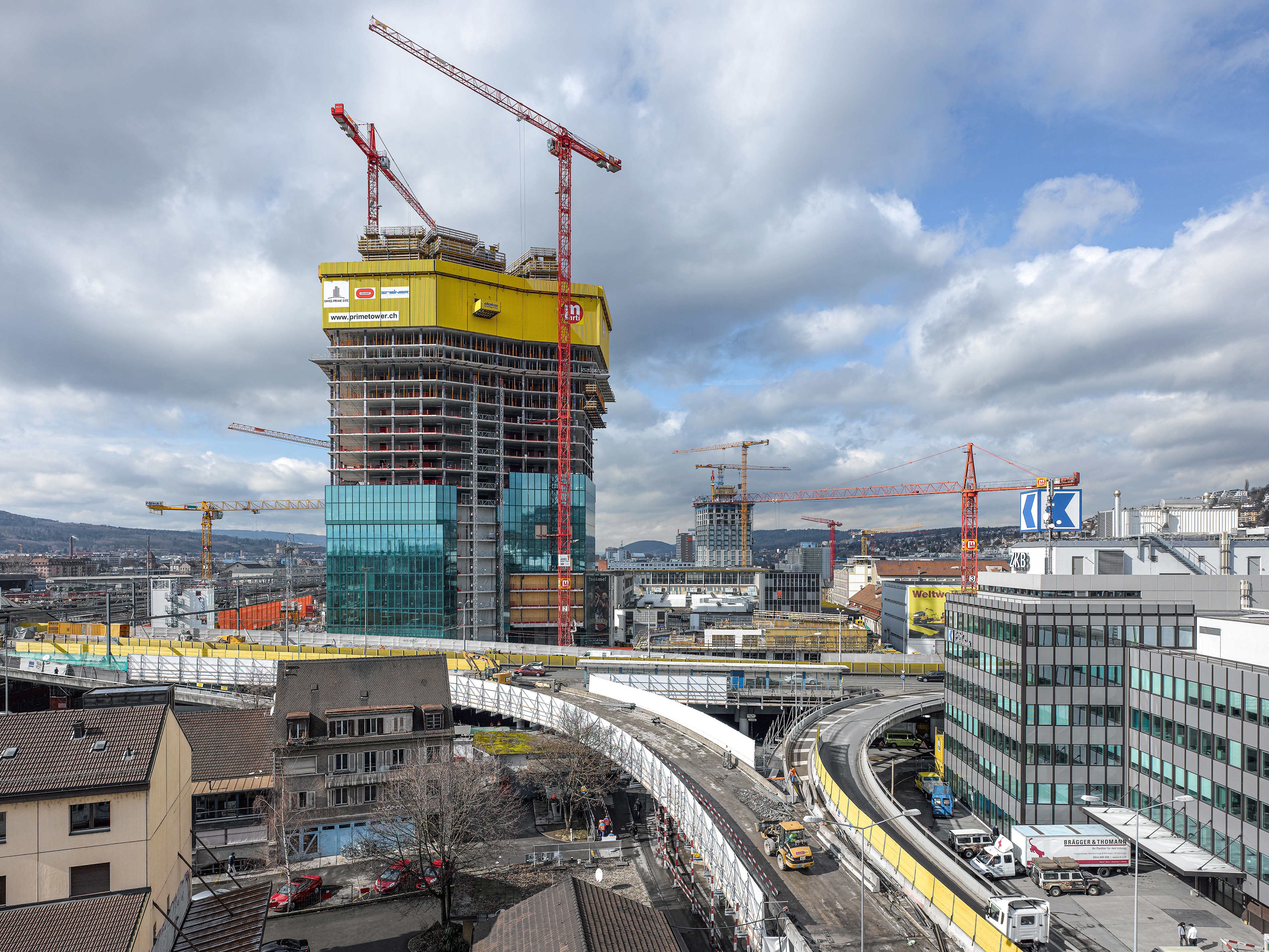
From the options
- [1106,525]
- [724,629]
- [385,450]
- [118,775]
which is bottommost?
[724,629]

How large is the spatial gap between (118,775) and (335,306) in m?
114

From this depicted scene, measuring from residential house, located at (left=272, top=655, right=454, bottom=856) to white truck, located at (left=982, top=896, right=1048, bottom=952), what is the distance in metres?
41.6

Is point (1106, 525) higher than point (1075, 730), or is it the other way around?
point (1106, 525)

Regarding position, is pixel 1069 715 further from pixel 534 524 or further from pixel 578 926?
pixel 534 524

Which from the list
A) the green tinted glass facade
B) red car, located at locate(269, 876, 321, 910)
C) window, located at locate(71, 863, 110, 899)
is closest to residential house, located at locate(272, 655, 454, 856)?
red car, located at locate(269, 876, 321, 910)

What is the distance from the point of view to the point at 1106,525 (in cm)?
6456

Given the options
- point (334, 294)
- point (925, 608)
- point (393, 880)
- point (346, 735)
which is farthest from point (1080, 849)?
point (334, 294)

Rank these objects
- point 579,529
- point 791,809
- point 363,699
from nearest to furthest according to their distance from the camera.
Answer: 1. point 791,809
2. point 363,699
3. point 579,529

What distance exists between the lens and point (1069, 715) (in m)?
49.5

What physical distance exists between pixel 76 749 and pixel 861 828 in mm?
40296

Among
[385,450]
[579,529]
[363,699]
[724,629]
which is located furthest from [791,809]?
[385,450]

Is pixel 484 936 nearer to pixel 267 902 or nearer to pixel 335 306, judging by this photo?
pixel 267 902

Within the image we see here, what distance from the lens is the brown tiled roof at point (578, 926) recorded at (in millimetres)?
27172

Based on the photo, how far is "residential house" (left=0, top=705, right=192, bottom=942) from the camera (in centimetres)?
2945
